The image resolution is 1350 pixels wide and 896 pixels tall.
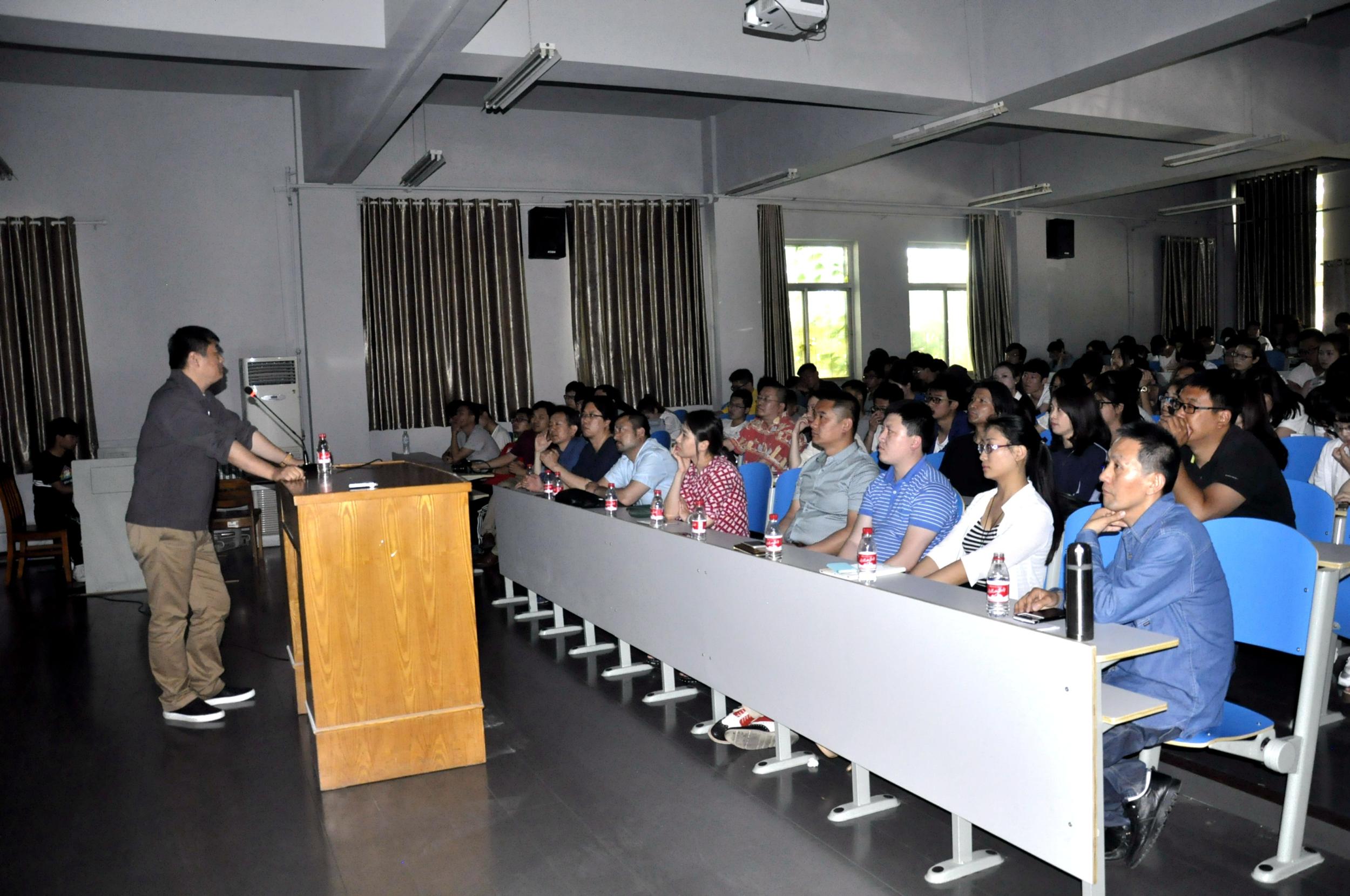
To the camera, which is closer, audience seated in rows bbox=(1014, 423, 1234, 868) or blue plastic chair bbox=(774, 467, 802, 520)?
audience seated in rows bbox=(1014, 423, 1234, 868)

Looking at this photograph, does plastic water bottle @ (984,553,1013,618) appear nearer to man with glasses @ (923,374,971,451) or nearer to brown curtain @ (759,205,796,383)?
man with glasses @ (923,374,971,451)

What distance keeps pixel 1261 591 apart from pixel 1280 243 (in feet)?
40.3

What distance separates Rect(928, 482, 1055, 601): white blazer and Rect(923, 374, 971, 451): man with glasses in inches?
109

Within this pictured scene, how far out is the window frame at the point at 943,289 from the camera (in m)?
12.2

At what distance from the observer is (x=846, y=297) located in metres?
11.9

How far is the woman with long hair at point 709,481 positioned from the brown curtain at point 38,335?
6132mm

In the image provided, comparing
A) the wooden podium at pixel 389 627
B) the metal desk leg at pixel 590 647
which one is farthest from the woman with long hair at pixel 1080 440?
the wooden podium at pixel 389 627

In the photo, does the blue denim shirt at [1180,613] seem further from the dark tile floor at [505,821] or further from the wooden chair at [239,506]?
the wooden chair at [239,506]

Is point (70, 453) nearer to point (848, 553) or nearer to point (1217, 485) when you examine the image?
point (848, 553)

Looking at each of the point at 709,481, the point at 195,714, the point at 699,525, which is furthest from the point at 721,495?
the point at 195,714

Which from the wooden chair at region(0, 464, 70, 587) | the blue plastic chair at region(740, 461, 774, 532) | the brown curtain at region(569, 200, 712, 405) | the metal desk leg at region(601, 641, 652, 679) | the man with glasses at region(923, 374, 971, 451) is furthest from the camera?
the brown curtain at region(569, 200, 712, 405)

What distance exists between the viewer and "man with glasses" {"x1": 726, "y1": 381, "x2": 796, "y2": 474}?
6.66 meters

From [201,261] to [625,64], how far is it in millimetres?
4751

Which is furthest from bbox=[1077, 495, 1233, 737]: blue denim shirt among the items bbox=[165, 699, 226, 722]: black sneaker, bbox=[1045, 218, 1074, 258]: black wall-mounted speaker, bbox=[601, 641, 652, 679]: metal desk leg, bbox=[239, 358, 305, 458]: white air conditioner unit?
bbox=[1045, 218, 1074, 258]: black wall-mounted speaker
